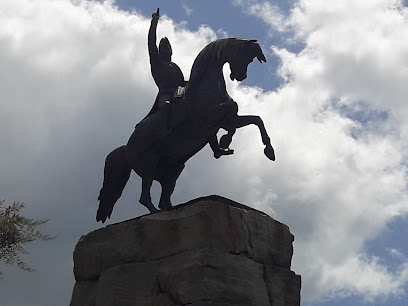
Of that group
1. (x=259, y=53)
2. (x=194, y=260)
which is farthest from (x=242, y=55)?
(x=194, y=260)

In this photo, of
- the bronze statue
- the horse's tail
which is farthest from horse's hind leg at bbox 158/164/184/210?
the horse's tail

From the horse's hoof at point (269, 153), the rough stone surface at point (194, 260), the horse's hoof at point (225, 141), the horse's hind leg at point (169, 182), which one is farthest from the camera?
the horse's hind leg at point (169, 182)

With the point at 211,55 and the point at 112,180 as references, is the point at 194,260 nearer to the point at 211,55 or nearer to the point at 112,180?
the point at 112,180

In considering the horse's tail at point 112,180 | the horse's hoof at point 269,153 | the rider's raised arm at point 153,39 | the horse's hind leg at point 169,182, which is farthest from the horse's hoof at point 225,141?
the rider's raised arm at point 153,39

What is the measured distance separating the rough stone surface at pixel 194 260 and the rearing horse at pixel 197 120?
78 centimetres

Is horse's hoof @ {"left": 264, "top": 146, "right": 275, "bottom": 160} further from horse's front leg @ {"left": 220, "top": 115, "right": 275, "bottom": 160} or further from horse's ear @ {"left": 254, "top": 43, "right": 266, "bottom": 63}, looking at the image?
horse's ear @ {"left": 254, "top": 43, "right": 266, "bottom": 63}

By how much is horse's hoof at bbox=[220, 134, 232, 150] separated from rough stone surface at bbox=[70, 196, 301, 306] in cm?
84

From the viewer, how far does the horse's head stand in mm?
7934

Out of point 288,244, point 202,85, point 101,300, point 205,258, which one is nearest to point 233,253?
point 205,258

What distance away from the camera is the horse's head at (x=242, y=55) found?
7.93 meters

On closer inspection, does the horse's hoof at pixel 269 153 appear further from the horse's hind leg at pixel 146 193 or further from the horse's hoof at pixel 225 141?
the horse's hind leg at pixel 146 193

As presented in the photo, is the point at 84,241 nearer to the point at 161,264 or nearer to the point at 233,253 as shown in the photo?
the point at 161,264

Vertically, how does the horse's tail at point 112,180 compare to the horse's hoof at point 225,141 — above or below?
below

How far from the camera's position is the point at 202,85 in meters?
7.87
